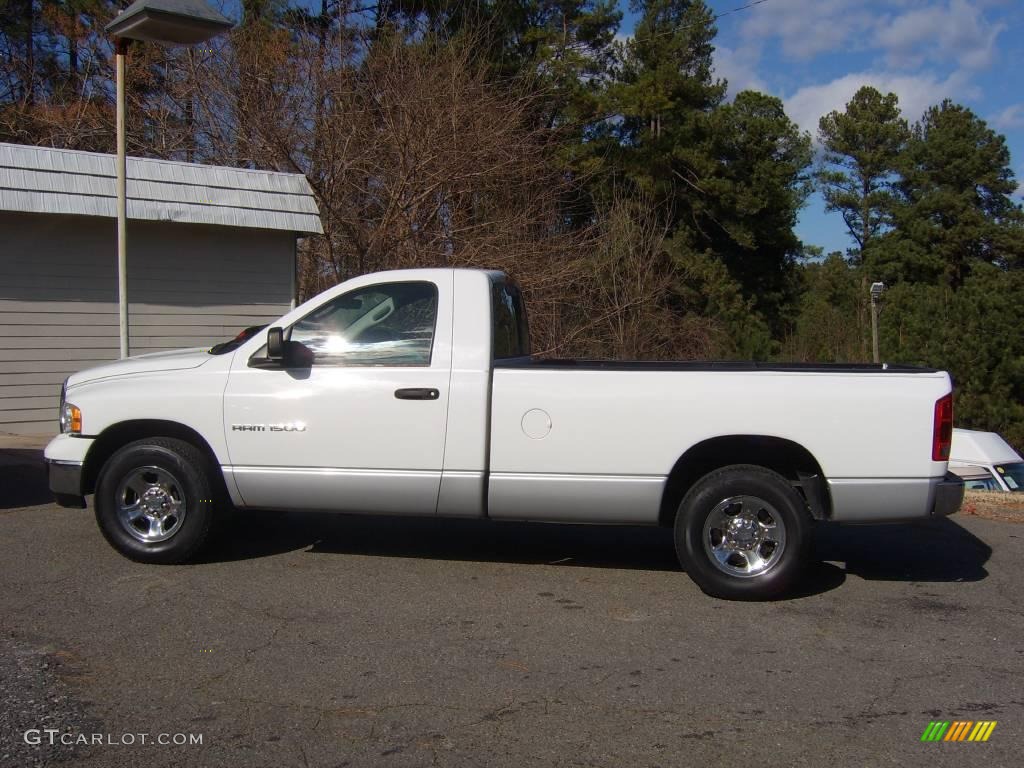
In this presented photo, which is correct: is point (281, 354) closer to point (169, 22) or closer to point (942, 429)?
point (942, 429)

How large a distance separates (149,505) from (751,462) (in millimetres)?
3885

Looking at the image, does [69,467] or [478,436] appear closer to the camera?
[478,436]

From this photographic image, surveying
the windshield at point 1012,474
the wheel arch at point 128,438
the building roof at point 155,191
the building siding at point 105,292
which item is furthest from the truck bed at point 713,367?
the windshield at point 1012,474

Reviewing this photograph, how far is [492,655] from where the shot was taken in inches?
203

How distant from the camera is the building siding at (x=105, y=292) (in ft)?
39.1

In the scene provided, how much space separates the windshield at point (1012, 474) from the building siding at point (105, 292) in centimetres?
987

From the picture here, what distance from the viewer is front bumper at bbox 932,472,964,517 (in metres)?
5.94

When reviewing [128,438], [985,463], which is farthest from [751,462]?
[985,463]

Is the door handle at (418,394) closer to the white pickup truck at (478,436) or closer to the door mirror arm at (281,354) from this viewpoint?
the white pickup truck at (478,436)

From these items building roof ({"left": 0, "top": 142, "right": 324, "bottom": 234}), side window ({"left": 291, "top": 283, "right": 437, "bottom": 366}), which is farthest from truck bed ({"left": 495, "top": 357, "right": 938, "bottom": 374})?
building roof ({"left": 0, "top": 142, "right": 324, "bottom": 234})

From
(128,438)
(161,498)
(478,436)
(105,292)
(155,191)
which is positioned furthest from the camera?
(105,292)

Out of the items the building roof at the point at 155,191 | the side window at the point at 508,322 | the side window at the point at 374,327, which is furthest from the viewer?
the building roof at the point at 155,191

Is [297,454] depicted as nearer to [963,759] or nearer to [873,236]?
[963,759]

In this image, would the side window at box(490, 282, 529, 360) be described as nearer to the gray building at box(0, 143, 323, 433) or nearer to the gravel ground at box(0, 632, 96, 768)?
the gravel ground at box(0, 632, 96, 768)
